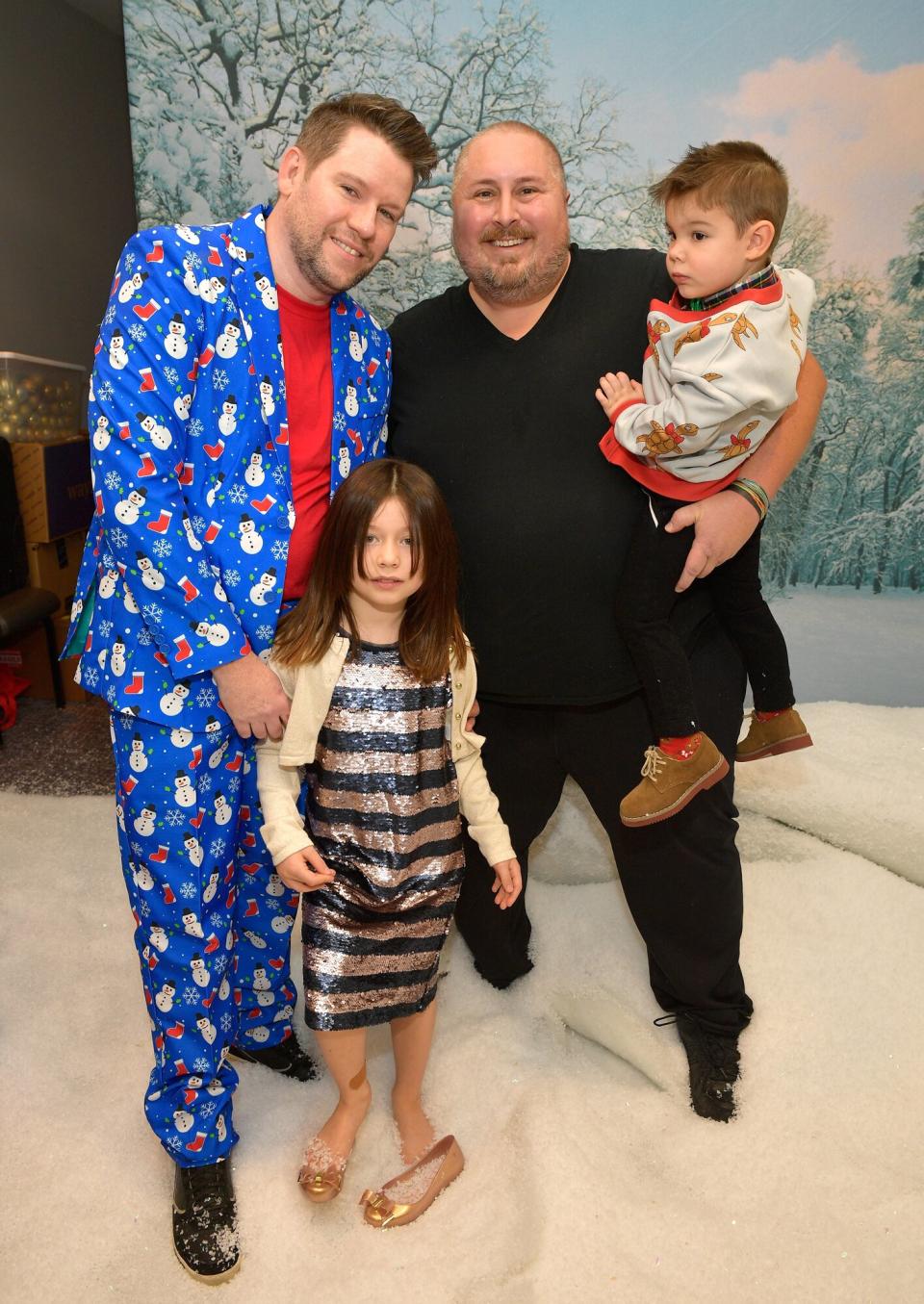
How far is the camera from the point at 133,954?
2.30 metres

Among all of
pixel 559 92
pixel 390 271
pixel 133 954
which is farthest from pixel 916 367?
pixel 133 954

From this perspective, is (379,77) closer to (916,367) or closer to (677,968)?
(916,367)

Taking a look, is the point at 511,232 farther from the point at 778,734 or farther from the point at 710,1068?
the point at 710,1068

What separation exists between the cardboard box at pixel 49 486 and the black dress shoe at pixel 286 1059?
254 centimetres

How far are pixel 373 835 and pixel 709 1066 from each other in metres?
0.82

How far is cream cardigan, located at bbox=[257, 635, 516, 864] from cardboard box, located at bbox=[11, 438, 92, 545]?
266 cm

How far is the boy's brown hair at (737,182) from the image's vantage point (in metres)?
1.47

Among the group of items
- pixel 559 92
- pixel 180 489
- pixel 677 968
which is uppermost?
pixel 559 92

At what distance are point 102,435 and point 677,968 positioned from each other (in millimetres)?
1374

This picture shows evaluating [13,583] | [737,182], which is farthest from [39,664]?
[737,182]

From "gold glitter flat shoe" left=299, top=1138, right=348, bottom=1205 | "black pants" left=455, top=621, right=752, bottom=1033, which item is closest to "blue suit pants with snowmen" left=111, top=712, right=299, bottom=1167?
"gold glitter flat shoe" left=299, top=1138, right=348, bottom=1205

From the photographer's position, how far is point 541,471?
1.67 meters

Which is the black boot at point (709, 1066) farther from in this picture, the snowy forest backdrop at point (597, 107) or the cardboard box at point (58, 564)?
the cardboard box at point (58, 564)

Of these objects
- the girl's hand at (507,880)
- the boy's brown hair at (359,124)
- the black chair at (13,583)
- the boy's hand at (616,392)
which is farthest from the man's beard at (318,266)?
the black chair at (13,583)
